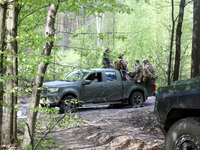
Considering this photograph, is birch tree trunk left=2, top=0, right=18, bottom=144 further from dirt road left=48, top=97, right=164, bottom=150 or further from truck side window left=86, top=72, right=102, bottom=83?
truck side window left=86, top=72, right=102, bottom=83

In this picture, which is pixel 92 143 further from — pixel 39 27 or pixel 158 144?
pixel 39 27

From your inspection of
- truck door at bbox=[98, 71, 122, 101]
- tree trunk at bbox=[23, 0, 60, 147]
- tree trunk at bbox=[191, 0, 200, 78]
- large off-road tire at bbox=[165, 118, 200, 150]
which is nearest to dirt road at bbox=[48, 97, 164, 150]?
tree trunk at bbox=[23, 0, 60, 147]

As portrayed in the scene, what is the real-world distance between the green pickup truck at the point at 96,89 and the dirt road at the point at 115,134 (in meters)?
1.45

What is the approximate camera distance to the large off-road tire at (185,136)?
2.57 metres

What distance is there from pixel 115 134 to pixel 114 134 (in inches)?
1.1

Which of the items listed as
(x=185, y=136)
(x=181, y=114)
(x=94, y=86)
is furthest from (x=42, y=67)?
(x=94, y=86)

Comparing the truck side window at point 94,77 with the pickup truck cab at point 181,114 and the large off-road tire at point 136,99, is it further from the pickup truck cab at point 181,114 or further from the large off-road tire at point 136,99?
the pickup truck cab at point 181,114

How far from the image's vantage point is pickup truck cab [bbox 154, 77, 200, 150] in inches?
104

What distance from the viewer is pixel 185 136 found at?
270 cm

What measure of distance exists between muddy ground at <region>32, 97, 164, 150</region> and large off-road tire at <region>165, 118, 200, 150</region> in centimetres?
157

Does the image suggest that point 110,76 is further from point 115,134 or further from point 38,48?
point 38,48

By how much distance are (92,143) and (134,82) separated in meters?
5.91

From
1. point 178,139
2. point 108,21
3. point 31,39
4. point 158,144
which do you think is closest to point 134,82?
point 158,144

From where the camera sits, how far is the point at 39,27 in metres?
6.46
